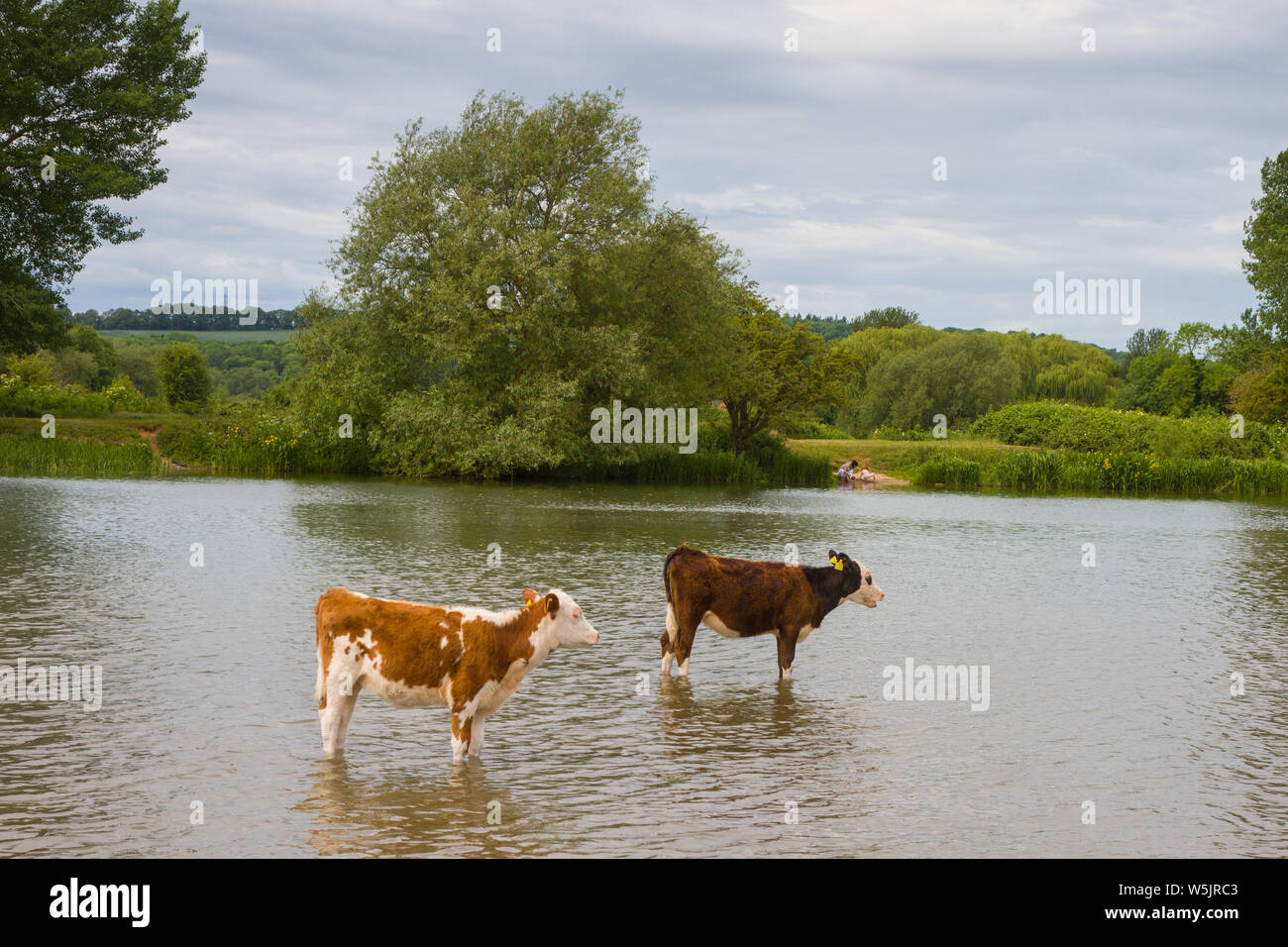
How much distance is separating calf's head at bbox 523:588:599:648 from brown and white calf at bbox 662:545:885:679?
301 cm

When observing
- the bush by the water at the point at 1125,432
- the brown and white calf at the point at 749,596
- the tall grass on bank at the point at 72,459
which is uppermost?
the bush by the water at the point at 1125,432

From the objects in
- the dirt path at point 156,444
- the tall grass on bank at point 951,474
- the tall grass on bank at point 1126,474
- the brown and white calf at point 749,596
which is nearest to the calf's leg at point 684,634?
the brown and white calf at point 749,596

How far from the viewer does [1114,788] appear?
346 inches

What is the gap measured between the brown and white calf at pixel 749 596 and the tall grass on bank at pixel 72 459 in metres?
36.8

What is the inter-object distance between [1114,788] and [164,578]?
14.7 metres

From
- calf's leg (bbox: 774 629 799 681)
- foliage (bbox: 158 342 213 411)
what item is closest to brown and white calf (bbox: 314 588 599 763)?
calf's leg (bbox: 774 629 799 681)

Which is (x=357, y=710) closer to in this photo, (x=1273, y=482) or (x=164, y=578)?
(x=164, y=578)

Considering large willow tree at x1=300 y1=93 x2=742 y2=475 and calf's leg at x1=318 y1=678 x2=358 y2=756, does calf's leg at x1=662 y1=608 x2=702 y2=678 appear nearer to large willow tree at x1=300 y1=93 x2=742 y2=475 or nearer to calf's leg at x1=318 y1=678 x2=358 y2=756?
calf's leg at x1=318 y1=678 x2=358 y2=756

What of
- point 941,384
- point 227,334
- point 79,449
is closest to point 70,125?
point 79,449

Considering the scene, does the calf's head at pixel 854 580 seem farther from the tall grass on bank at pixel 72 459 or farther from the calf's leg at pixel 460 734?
the tall grass on bank at pixel 72 459

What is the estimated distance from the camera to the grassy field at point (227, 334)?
158500 mm

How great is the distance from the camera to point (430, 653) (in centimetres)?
869

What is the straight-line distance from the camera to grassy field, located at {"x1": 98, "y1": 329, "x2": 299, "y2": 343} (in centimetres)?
15850
